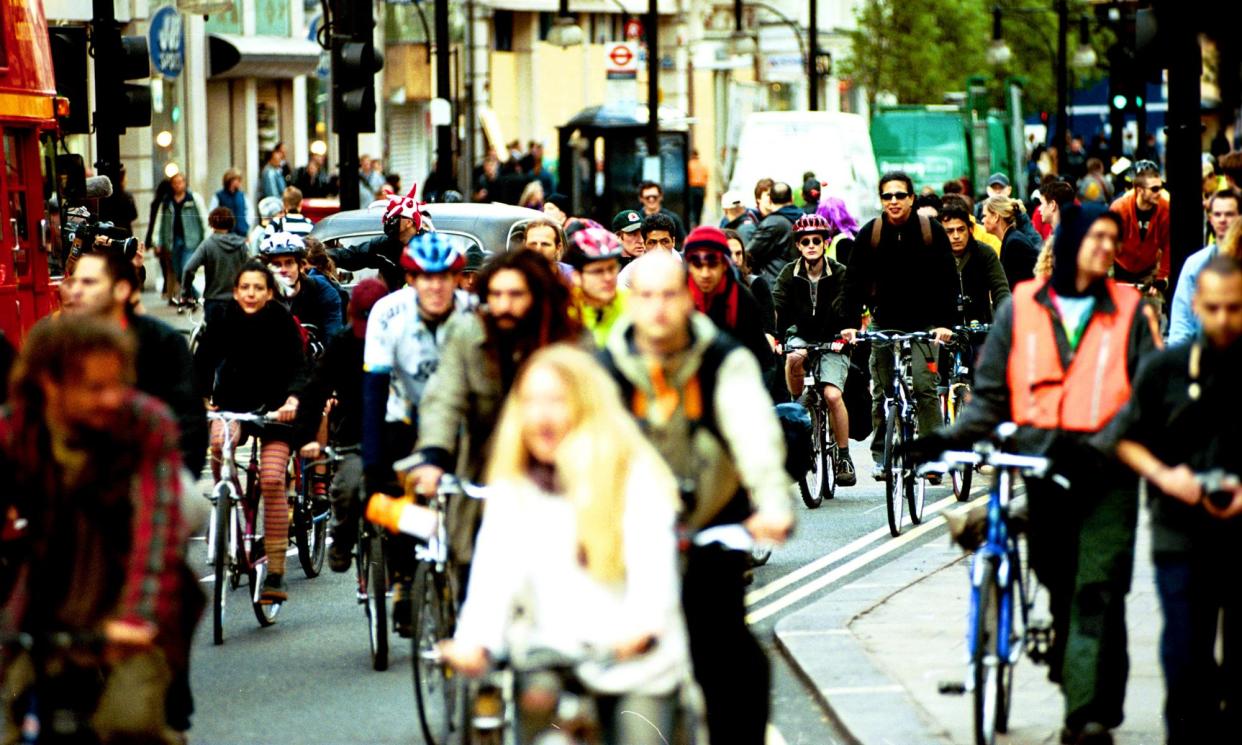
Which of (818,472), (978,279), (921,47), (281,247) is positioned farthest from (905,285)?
(921,47)

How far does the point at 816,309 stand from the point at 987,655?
7.55 meters

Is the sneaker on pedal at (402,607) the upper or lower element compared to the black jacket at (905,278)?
lower

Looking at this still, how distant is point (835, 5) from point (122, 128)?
64439 millimetres

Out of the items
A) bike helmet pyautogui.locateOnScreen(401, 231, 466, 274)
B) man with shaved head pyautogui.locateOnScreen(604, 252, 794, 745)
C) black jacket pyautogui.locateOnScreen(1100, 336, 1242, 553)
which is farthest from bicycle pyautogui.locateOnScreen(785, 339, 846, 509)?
man with shaved head pyautogui.locateOnScreen(604, 252, 794, 745)

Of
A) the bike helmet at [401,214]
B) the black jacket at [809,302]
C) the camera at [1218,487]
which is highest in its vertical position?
the bike helmet at [401,214]

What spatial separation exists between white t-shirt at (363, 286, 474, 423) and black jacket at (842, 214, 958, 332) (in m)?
5.59

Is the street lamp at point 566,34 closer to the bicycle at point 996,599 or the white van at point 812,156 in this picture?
the white van at point 812,156

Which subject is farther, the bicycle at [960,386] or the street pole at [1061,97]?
the street pole at [1061,97]

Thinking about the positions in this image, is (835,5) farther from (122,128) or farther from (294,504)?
(294,504)

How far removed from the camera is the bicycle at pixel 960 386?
15.3 metres

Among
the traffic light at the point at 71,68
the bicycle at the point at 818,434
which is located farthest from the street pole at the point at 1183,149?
the traffic light at the point at 71,68

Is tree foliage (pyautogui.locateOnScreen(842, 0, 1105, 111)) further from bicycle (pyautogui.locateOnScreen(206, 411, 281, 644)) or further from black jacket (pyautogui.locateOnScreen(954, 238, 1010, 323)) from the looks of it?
bicycle (pyautogui.locateOnScreen(206, 411, 281, 644))

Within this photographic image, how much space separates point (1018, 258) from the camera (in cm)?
1817

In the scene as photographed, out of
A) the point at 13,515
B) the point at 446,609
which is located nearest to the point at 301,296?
the point at 446,609
